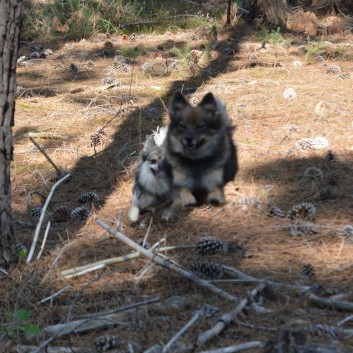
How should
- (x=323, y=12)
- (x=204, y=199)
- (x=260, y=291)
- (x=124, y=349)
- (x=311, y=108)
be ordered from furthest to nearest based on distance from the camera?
(x=323, y=12), (x=311, y=108), (x=260, y=291), (x=124, y=349), (x=204, y=199)

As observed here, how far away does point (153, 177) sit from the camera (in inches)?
139

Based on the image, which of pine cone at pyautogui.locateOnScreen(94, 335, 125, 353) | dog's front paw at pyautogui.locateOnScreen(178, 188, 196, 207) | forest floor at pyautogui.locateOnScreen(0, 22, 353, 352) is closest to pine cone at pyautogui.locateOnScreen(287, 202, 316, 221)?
forest floor at pyautogui.locateOnScreen(0, 22, 353, 352)

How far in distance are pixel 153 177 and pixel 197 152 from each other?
0.62m

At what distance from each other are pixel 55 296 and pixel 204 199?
2300mm

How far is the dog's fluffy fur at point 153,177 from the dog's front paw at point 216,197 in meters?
0.30

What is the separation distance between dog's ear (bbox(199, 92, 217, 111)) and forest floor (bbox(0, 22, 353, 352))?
1267 millimetres

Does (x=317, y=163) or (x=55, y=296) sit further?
(x=317, y=163)

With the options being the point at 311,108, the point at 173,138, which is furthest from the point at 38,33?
the point at 173,138

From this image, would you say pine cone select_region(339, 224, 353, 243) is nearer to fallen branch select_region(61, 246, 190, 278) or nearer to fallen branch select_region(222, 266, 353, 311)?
fallen branch select_region(222, 266, 353, 311)

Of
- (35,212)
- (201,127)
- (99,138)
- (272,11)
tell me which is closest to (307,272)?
(201,127)

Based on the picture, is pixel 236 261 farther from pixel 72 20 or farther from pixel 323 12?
pixel 323 12

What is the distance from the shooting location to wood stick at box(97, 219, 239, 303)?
4.43 meters

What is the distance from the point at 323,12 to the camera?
703 inches

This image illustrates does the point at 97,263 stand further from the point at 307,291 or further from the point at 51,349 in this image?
the point at 307,291
